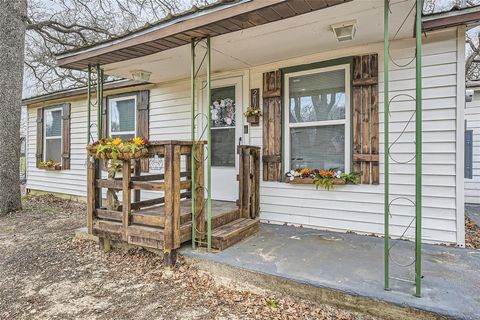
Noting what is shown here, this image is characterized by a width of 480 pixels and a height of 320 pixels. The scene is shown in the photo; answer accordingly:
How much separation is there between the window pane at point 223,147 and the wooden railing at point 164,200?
108 centimetres

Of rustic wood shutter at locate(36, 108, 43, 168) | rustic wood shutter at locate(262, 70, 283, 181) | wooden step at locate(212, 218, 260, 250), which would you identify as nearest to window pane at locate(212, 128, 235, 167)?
rustic wood shutter at locate(262, 70, 283, 181)

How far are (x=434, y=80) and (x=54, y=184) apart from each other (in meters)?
8.14

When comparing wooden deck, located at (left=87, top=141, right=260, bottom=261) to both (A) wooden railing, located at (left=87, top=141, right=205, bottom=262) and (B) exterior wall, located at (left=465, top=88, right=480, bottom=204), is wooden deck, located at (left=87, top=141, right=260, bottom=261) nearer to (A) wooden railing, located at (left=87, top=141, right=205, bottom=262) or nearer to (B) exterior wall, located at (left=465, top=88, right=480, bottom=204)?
(A) wooden railing, located at (left=87, top=141, right=205, bottom=262)

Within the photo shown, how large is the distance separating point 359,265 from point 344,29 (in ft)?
7.56

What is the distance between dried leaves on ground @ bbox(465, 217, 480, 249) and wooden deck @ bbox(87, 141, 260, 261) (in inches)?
95.9

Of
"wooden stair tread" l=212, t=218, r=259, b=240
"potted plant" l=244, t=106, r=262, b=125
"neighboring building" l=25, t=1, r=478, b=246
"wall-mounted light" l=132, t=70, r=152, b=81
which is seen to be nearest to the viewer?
"neighboring building" l=25, t=1, r=478, b=246

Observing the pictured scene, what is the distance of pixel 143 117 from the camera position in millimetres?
5531

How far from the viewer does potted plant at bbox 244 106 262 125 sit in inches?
163

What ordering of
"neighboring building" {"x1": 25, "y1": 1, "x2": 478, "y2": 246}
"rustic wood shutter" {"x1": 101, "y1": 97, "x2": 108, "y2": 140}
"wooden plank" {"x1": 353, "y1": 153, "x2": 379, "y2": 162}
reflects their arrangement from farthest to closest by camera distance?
"rustic wood shutter" {"x1": 101, "y1": 97, "x2": 108, "y2": 140} → "wooden plank" {"x1": 353, "y1": 153, "x2": 379, "y2": 162} → "neighboring building" {"x1": 25, "y1": 1, "x2": 478, "y2": 246}

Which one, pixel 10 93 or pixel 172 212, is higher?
pixel 10 93

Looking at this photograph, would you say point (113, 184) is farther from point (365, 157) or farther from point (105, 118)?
point (105, 118)

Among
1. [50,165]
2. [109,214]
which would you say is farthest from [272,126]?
[50,165]

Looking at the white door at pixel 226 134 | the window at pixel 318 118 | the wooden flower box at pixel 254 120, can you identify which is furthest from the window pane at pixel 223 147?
the window at pixel 318 118

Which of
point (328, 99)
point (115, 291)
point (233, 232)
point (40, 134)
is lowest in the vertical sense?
point (115, 291)
